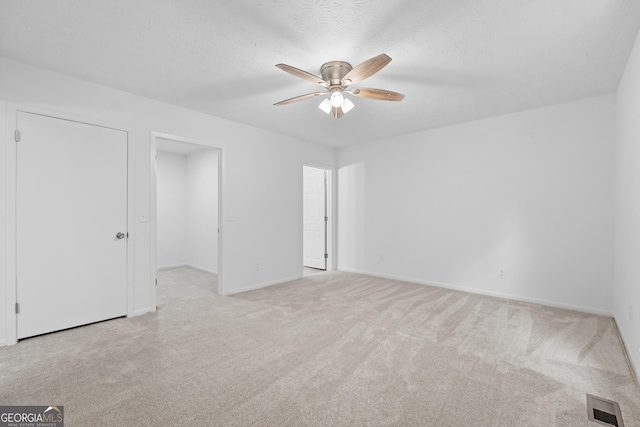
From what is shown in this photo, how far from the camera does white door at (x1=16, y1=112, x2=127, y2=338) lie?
8.64 feet

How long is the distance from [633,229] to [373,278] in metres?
3.45

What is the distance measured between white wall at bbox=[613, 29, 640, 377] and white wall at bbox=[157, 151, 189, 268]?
271 inches

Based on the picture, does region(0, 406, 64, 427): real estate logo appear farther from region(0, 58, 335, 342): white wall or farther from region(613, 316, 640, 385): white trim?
region(613, 316, 640, 385): white trim

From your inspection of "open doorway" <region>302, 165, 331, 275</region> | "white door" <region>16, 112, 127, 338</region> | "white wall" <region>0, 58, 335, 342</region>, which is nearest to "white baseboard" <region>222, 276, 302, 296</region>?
"white wall" <region>0, 58, 335, 342</region>

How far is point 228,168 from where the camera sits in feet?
13.8

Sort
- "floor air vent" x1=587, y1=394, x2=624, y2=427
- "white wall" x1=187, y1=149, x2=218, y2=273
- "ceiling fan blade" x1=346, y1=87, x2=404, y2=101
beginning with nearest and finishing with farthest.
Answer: "floor air vent" x1=587, y1=394, x2=624, y2=427 < "ceiling fan blade" x1=346, y1=87, x2=404, y2=101 < "white wall" x1=187, y1=149, x2=218, y2=273

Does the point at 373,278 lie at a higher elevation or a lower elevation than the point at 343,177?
lower

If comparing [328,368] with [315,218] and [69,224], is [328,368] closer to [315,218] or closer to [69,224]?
[69,224]

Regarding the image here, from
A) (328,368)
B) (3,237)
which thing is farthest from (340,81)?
(3,237)

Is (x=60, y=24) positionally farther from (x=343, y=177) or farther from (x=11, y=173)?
(x=343, y=177)

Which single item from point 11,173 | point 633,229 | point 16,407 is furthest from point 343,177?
point 16,407

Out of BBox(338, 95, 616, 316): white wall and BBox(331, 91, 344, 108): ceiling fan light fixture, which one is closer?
BBox(331, 91, 344, 108): ceiling fan light fixture

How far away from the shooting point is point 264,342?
8.53 feet

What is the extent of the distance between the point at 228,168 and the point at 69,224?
1.94 metres
